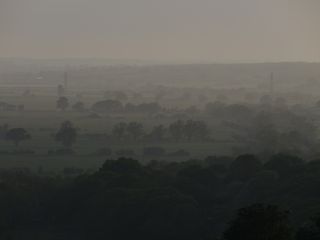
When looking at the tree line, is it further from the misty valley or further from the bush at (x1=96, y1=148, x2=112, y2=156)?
the bush at (x1=96, y1=148, x2=112, y2=156)

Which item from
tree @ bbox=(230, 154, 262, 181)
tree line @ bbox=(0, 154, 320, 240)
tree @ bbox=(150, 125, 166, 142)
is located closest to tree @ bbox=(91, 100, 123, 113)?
tree @ bbox=(150, 125, 166, 142)

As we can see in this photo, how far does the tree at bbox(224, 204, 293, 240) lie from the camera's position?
14125 millimetres

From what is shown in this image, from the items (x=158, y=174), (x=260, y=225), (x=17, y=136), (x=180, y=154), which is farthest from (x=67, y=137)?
(x=260, y=225)

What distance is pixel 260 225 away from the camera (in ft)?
46.9

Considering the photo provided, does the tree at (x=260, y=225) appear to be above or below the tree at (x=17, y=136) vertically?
above

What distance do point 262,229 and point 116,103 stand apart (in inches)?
2496

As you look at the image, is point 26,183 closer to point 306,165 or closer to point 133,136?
point 306,165

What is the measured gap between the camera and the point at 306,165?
28.3 m

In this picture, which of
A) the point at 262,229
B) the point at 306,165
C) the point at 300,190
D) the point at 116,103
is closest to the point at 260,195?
the point at 300,190

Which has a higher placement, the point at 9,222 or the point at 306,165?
the point at 306,165

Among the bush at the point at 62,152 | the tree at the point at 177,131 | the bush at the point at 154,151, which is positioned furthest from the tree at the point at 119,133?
the bush at the point at 62,152

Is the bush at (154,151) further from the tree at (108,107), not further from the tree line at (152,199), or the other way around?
the tree at (108,107)

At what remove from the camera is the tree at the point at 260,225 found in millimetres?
14125

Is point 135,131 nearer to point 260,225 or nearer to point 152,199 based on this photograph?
point 152,199
